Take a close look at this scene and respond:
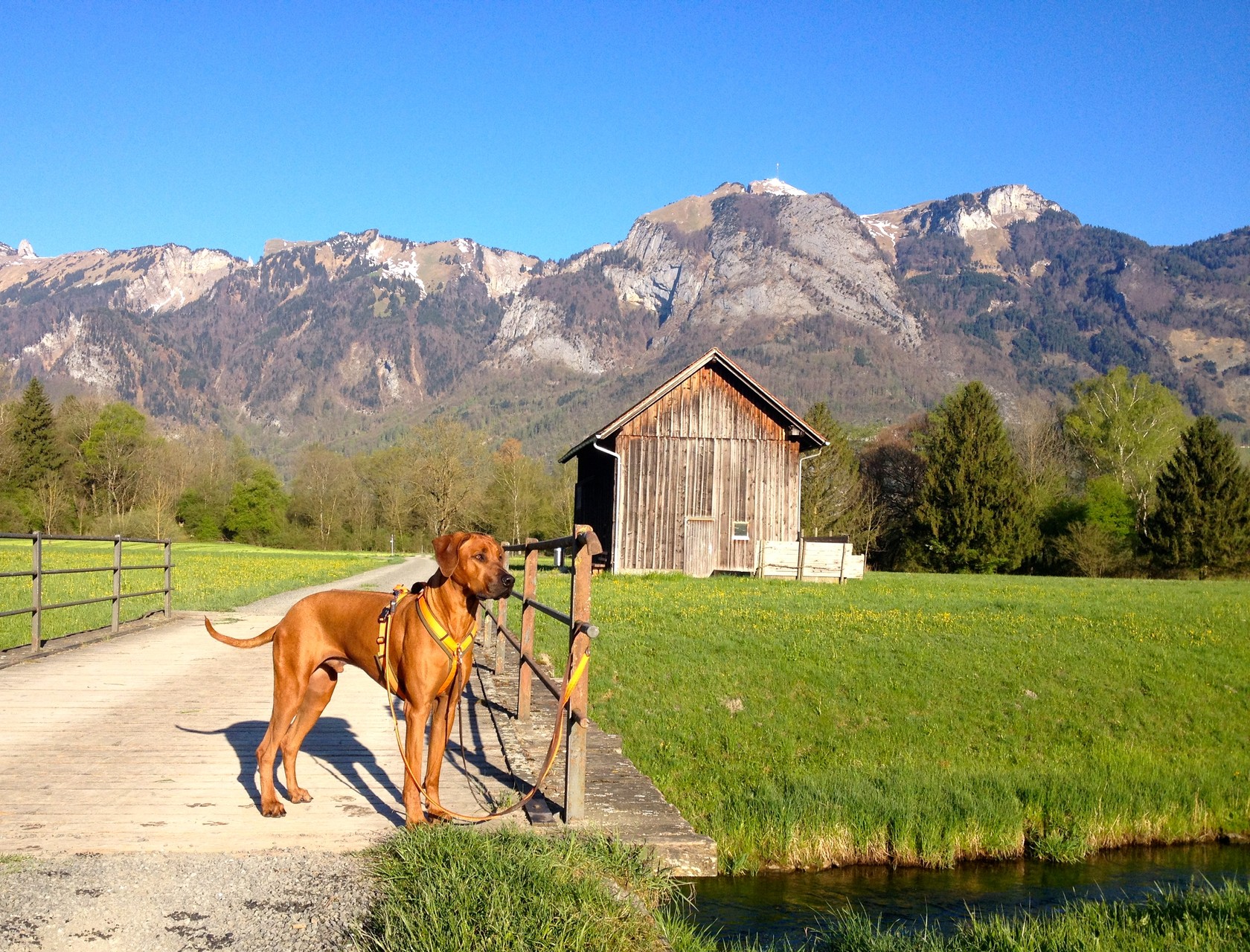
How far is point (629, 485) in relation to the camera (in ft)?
102

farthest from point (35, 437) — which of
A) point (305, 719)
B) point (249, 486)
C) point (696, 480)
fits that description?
point (305, 719)

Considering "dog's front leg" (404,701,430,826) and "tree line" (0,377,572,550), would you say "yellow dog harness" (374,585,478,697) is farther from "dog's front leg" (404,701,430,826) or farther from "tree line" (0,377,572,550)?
"tree line" (0,377,572,550)

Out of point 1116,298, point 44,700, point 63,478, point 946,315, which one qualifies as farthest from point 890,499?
point 1116,298

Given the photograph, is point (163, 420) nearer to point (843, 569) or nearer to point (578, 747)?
point (843, 569)

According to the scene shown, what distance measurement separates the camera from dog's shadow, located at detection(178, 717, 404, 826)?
18.9 feet

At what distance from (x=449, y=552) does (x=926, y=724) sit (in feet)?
30.2

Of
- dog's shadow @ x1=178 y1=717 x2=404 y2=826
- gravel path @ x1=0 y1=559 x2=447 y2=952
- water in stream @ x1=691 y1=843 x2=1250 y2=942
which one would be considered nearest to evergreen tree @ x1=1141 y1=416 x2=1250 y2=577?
water in stream @ x1=691 y1=843 x2=1250 y2=942

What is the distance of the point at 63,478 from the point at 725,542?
5296 cm

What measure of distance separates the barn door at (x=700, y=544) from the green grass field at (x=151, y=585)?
1164 centimetres

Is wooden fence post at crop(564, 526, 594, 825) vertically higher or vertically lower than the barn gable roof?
lower

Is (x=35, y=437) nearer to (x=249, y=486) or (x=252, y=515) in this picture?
(x=249, y=486)

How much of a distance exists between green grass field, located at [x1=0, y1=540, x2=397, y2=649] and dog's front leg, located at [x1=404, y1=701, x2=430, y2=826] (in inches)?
417

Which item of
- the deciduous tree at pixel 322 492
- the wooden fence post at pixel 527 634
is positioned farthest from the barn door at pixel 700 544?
the deciduous tree at pixel 322 492

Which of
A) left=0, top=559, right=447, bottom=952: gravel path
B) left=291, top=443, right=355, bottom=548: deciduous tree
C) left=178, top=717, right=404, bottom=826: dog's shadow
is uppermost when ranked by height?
left=291, top=443, right=355, bottom=548: deciduous tree
